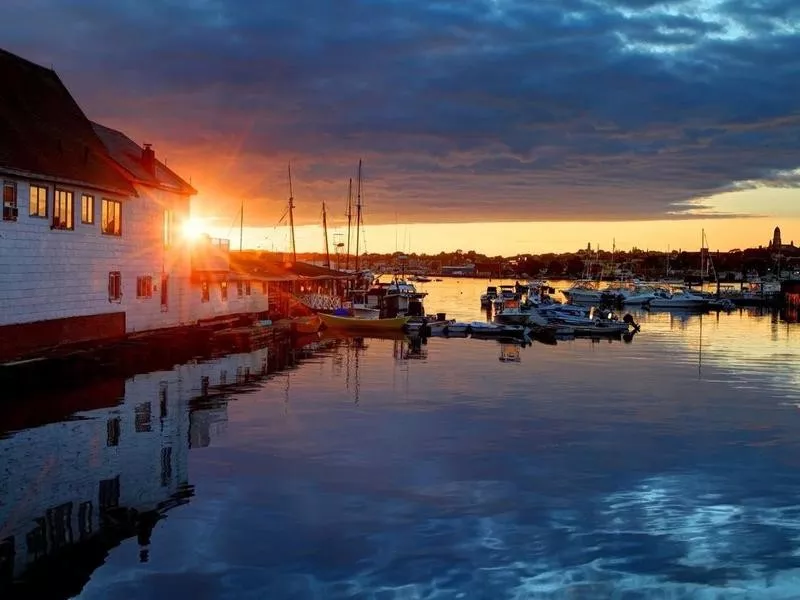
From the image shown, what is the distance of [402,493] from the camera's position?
19.0 metres

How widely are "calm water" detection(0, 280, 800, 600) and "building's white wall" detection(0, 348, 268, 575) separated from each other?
0.26ft

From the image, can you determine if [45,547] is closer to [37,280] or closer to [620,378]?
[37,280]

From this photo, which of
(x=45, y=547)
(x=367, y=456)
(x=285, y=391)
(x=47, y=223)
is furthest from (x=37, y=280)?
(x=45, y=547)

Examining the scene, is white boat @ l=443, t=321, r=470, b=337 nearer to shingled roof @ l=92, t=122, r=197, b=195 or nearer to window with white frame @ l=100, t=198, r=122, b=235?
shingled roof @ l=92, t=122, r=197, b=195

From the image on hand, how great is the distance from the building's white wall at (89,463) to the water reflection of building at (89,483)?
0.02 m

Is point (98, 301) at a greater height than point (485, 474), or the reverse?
point (98, 301)

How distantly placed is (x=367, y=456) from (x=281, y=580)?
30.0ft

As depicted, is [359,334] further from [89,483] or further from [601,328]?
[89,483]

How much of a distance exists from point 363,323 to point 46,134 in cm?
A: 3416

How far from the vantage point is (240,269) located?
59062mm

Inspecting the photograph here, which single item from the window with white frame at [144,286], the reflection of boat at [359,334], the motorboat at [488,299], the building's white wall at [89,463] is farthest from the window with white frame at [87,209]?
the motorboat at [488,299]

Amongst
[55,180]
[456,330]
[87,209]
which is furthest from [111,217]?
[456,330]

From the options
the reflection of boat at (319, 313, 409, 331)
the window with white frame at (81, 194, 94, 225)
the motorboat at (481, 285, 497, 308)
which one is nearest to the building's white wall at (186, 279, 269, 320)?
the reflection of boat at (319, 313, 409, 331)

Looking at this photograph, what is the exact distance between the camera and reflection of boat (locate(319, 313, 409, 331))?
223 feet
